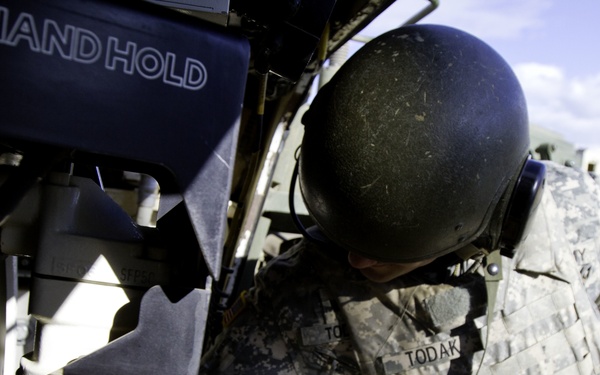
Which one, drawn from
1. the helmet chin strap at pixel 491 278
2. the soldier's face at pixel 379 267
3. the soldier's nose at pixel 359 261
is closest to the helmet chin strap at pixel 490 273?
the helmet chin strap at pixel 491 278

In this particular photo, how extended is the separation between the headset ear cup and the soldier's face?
257mm

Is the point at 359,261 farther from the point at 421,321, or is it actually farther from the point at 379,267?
the point at 421,321

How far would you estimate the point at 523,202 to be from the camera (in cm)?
167

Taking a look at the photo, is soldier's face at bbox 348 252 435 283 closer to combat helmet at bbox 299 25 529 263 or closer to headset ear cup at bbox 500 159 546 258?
combat helmet at bbox 299 25 529 263

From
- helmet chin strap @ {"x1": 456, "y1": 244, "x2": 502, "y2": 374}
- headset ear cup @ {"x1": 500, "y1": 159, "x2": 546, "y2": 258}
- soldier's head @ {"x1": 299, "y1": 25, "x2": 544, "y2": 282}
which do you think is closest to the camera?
soldier's head @ {"x1": 299, "y1": 25, "x2": 544, "y2": 282}

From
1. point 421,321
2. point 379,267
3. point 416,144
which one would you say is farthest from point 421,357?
point 416,144

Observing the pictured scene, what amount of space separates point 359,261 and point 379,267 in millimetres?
97

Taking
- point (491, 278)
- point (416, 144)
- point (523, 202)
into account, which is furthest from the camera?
point (491, 278)

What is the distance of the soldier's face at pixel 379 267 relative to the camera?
6.21ft

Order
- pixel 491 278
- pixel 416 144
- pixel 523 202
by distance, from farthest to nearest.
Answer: pixel 491 278 → pixel 523 202 → pixel 416 144

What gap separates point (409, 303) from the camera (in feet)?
6.45

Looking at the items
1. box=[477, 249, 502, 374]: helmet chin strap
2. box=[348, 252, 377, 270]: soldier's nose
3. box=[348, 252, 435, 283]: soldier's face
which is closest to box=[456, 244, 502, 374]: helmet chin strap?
box=[477, 249, 502, 374]: helmet chin strap

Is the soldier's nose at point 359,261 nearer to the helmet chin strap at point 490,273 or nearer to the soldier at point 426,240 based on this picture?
the soldier at point 426,240

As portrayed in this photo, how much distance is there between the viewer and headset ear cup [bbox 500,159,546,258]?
65.6 inches
